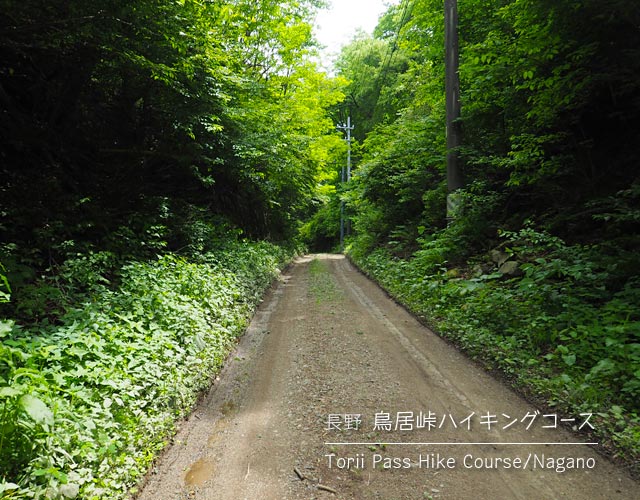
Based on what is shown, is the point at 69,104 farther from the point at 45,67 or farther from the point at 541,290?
the point at 541,290

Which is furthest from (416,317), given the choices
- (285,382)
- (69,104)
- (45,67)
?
(45,67)

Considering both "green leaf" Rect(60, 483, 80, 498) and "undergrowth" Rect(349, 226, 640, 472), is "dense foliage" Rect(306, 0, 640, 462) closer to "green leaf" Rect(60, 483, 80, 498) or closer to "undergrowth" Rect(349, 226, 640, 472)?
"undergrowth" Rect(349, 226, 640, 472)

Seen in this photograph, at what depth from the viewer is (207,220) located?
409 inches

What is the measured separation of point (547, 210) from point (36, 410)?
7.77 meters

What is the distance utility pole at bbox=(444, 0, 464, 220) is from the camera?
8305 millimetres

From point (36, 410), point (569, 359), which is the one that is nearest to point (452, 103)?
point (569, 359)

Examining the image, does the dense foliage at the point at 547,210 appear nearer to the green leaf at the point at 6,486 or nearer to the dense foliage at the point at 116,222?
the dense foliage at the point at 116,222

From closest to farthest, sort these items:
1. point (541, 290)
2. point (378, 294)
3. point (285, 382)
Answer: point (285, 382)
point (541, 290)
point (378, 294)

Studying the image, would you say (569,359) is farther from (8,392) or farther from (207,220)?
(207,220)

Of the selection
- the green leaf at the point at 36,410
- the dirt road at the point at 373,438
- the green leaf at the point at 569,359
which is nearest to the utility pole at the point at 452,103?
the dirt road at the point at 373,438

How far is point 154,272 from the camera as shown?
5.45m

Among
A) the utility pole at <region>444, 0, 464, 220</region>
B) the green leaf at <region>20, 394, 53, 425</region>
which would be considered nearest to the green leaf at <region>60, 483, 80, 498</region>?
the green leaf at <region>20, 394, 53, 425</region>

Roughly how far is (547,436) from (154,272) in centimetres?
542

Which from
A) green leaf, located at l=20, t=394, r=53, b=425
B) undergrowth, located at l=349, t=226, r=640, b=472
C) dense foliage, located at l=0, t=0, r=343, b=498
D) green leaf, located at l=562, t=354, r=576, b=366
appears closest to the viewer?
green leaf, located at l=20, t=394, r=53, b=425
